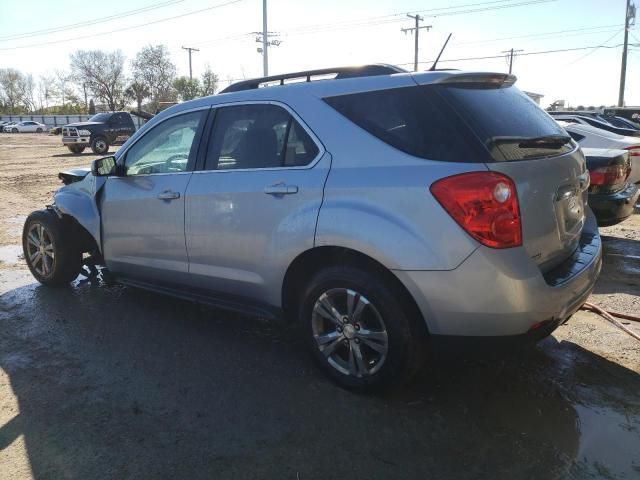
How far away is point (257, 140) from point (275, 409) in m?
1.71

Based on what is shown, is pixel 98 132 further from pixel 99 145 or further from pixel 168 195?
pixel 168 195

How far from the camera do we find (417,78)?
3.00 m

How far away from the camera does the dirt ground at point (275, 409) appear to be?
261 cm

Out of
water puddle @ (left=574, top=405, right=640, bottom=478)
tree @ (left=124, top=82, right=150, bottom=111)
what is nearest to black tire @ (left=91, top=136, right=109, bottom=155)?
water puddle @ (left=574, top=405, right=640, bottom=478)

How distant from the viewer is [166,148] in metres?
4.31

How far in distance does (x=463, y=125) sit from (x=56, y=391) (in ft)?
9.41

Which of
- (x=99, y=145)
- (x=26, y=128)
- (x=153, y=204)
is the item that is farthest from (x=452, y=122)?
(x=26, y=128)

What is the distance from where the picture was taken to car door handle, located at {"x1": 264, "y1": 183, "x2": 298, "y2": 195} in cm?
324

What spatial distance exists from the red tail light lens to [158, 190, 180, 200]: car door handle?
211 cm

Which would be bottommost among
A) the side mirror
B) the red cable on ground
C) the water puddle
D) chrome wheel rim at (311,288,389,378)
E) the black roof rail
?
the water puddle

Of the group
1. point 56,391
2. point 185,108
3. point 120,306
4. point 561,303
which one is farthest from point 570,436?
point 120,306

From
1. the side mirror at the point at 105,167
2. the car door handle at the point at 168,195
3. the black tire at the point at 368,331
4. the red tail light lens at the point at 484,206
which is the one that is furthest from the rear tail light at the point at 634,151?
the side mirror at the point at 105,167

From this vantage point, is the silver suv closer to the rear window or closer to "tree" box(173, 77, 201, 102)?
the rear window

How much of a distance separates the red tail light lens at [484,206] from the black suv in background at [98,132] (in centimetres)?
2508
